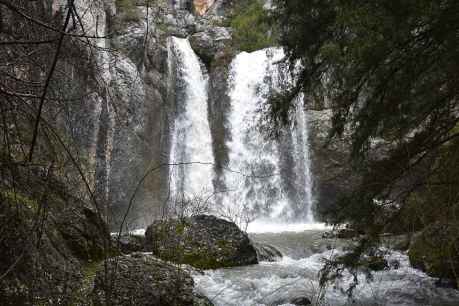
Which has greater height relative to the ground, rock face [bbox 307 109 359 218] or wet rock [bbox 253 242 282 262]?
rock face [bbox 307 109 359 218]

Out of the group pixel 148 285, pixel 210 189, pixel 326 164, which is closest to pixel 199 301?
pixel 148 285

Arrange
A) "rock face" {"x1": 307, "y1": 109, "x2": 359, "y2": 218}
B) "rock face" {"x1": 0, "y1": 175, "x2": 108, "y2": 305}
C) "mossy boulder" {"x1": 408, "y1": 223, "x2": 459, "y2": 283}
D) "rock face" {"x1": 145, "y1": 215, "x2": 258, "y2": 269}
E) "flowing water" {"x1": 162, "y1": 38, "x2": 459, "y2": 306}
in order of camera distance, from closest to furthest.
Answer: "rock face" {"x1": 0, "y1": 175, "x2": 108, "y2": 305} → "mossy boulder" {"x1": 408, "y1": 223, "x2": 459, "y2": 283} → "rock face" {"x1": 145, "y1": 215, "x2": 258, "y2": 269} → "flowing water" {"x1": 162, "y1": 38, "x2": 459, "y2": 306} → "rock face" {"x1": 307, "y1": 109, "x2": 359, "y2": 218}

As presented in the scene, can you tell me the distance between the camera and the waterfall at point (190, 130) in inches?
683

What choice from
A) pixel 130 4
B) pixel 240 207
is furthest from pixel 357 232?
pixel 130 4

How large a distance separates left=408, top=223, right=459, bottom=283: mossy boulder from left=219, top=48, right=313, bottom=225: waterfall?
379 inches

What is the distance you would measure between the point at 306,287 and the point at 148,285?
2.79 m

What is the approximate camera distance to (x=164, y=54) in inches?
741

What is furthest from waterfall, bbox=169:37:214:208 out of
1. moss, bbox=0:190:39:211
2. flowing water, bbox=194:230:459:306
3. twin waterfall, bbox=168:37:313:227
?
moss, bbox=0:190:39:211

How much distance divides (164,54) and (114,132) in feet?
14.7

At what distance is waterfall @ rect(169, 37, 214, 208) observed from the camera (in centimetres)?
1736

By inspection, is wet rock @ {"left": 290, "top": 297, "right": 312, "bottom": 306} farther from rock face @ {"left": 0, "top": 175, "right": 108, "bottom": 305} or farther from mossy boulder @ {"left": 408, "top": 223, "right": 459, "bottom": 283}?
rock face @ {"left": 0, "top": 175, "right": 108, "bottom": 305}

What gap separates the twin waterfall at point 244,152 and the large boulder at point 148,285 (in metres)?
12.1

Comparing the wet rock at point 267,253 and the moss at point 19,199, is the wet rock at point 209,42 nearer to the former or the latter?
the wet rock at point 267,253

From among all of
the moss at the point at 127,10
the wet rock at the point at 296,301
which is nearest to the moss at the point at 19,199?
the wet rock at the point at 296,301
